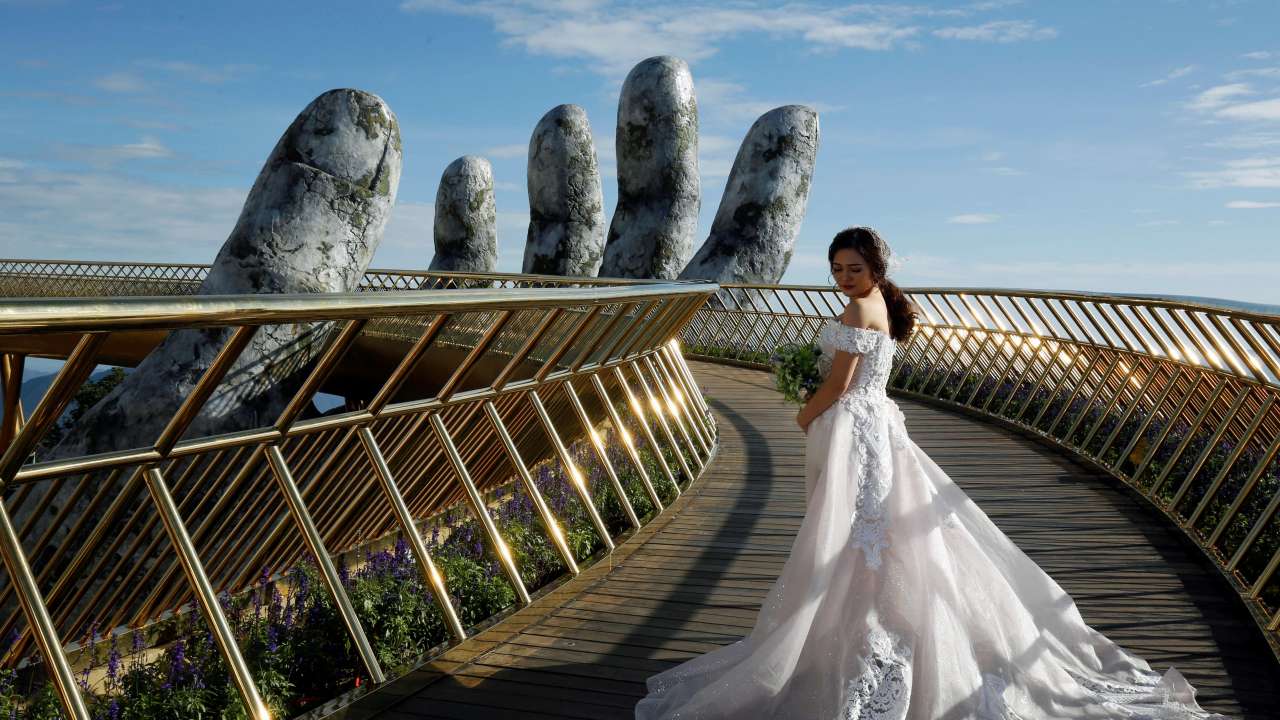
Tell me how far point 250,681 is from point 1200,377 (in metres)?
7.71

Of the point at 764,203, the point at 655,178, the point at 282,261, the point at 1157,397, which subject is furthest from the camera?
the point at 655,178

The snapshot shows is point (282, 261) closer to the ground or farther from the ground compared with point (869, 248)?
farther from the ground

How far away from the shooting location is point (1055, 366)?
12.8m

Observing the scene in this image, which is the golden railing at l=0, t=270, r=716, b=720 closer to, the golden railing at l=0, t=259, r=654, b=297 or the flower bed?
the flower bed

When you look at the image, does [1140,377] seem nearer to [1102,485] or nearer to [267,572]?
[1102,485]

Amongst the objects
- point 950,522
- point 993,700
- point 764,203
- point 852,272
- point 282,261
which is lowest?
point 993,700

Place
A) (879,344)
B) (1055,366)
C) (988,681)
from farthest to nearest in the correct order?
(1055,366) → (879,344) → (988,681)

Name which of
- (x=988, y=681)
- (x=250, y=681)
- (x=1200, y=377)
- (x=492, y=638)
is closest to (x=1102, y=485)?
(x=1200, y=377)

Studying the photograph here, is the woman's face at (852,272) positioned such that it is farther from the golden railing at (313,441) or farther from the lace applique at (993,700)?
the lace applique at (993,700)

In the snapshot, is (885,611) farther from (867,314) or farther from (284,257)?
(284,257)

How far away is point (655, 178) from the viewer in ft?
95.8

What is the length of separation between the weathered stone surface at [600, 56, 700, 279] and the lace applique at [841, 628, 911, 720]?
2506 cm

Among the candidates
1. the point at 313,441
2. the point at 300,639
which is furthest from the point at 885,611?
the point at 313,441

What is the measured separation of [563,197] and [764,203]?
7.81 m
